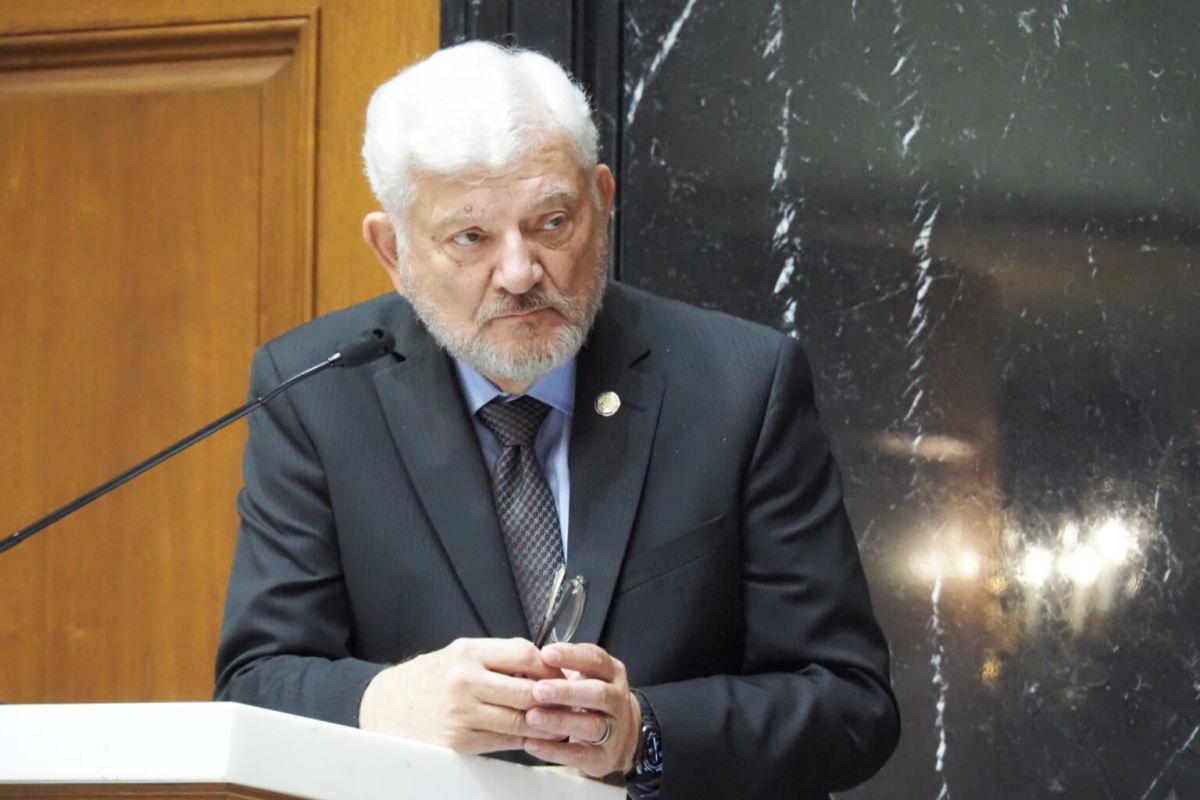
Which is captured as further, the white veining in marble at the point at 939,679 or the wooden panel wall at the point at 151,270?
the wooden panel wall at the point at 151,270

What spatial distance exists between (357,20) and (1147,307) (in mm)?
1517

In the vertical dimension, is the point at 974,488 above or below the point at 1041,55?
below

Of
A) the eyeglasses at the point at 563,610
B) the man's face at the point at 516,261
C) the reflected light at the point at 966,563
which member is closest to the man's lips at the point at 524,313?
the man's face at the point at 516,261

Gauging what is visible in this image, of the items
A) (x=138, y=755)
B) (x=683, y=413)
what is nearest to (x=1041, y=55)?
(x=683, y=413)

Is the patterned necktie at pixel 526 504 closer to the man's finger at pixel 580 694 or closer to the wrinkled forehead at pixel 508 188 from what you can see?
the wrinkled forehead at pixel 508 188

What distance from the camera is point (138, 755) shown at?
1.58m

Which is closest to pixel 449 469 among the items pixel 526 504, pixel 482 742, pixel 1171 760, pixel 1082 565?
pixel 526 504

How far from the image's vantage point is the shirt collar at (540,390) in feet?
8.26

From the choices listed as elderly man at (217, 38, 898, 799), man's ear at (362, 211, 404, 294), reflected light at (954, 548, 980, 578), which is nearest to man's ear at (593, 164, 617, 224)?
elderly man at (217, 38, 898, 799)

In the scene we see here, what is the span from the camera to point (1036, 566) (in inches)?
127

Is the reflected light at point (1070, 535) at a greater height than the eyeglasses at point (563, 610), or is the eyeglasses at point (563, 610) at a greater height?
the eyeglasses at point (563, 610)

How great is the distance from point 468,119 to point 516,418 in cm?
39

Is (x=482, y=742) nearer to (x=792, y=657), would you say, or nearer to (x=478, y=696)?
(x=478, y=696)

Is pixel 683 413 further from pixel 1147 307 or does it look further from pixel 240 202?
pixel 240 202
